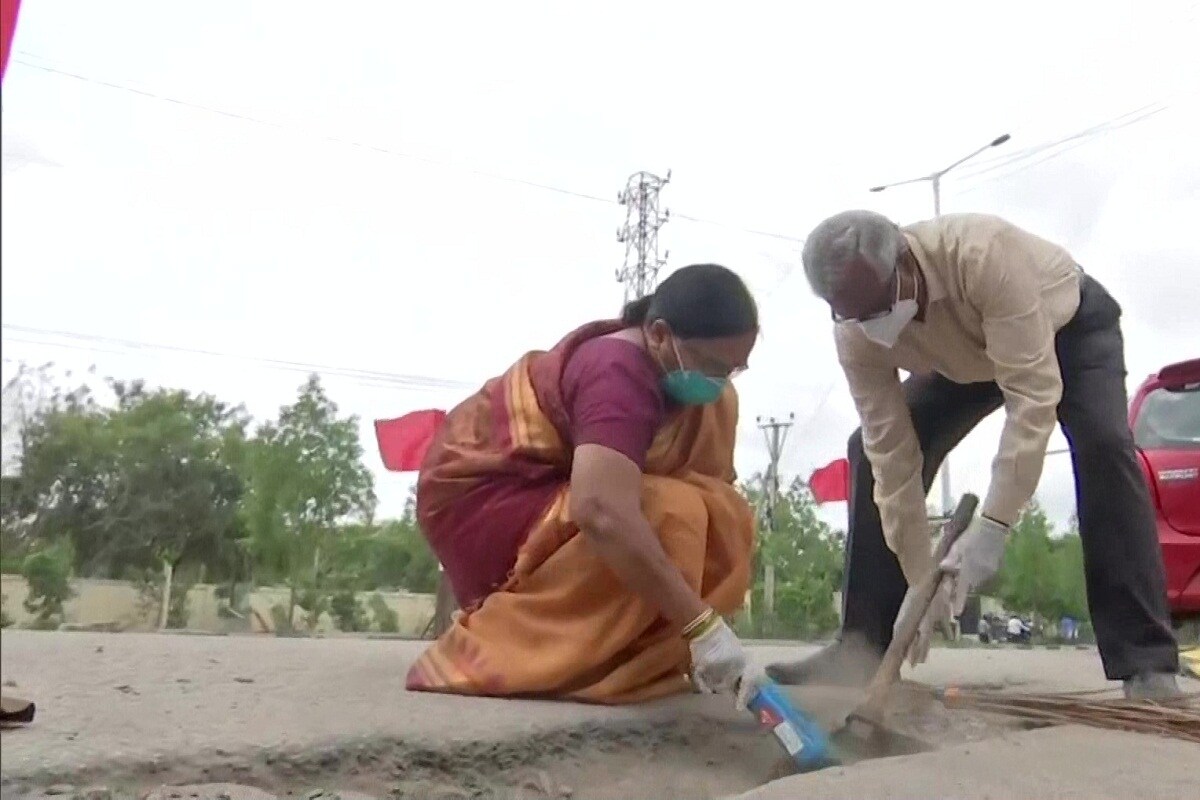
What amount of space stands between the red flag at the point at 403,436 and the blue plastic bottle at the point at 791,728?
5.58 ft

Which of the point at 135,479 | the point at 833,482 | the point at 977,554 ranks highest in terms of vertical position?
the point at 135,479

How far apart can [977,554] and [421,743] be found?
937 millimetres

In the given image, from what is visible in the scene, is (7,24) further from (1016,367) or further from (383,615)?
(383,615)

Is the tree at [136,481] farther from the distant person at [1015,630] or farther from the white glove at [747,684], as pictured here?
the distant person at [1015,630]

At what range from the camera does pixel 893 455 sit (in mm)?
1965

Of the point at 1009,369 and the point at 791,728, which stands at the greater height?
the point at 1009,369

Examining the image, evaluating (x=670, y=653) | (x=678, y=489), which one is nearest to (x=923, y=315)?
(x=678, y=489)

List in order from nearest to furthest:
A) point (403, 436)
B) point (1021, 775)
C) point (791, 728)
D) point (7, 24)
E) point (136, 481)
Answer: point (7, 24)
point (1021, 775)
point (791, 728)
point (403, 436)
point (136, 481)

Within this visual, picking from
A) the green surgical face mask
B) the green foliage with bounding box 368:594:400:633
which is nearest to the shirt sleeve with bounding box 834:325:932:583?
the green surgical face mask

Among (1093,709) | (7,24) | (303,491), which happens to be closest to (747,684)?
(1093,709)

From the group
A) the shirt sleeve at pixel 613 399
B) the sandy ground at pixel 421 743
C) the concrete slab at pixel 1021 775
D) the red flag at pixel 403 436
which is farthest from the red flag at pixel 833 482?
the red flag at pixel 403 436

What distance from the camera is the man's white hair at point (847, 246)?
1.70m

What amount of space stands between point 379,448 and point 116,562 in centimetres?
150

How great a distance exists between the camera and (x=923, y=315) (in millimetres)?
1823
